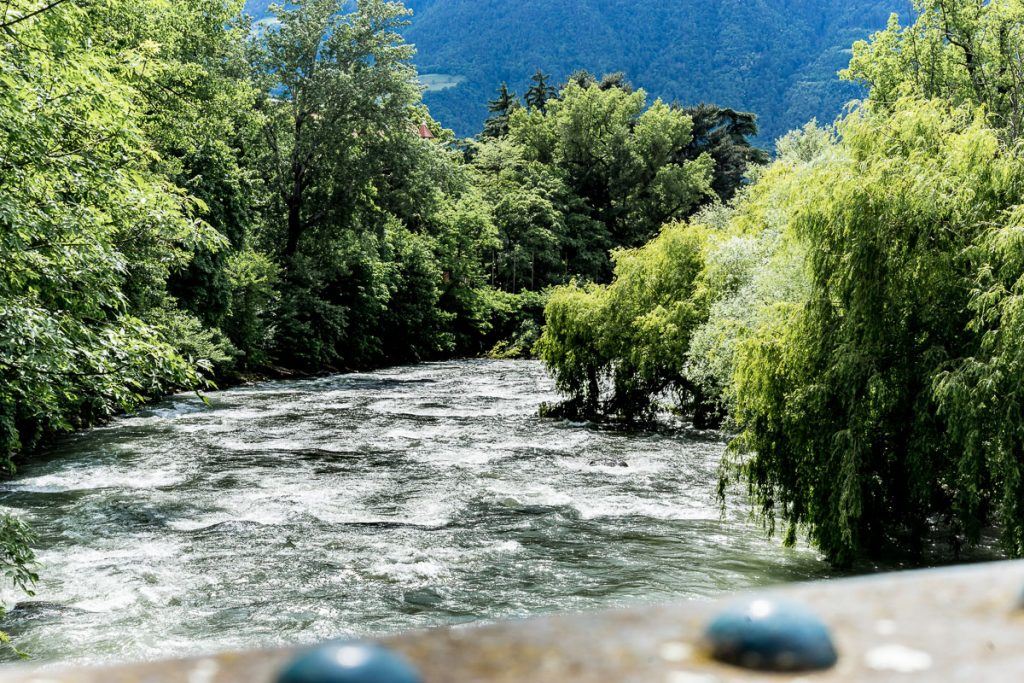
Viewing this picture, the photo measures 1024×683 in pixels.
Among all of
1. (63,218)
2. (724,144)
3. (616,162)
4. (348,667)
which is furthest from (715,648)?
(724,144)

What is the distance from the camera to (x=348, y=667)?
0.80 m

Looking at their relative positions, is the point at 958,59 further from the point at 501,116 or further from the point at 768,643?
the point at 501,116

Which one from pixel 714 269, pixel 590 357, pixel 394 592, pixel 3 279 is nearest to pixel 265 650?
pixel 3 279

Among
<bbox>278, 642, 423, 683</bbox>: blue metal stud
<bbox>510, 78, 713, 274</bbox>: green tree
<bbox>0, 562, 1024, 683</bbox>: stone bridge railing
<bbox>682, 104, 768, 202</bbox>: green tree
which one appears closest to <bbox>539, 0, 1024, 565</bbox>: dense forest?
<bbox>0, 562, 1024, 683</bbox>: stone bridge railing

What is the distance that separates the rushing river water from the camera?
9516 millimetres

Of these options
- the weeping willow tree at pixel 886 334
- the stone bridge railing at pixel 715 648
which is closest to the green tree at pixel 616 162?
the weeping willow tree at pixel 886 334

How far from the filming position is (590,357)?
24.0 m

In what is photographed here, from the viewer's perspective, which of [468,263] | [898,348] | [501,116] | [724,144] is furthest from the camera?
[501,116]

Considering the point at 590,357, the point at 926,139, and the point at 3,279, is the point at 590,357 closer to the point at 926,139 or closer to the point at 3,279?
the point at 926,139

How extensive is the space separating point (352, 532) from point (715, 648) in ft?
40.9

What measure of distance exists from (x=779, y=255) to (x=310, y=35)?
3457cm

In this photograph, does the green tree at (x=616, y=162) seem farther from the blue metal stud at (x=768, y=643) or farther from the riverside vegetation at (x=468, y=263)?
the blue metal stud at (x=768, y=643)

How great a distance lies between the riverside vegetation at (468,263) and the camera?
27.7 ft

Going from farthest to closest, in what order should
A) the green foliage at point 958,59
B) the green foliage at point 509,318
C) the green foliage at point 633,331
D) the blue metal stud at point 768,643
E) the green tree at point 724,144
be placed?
1. the green tree at point 724,144
2. the green foliage at point 509,318
3. the green foliage at point 633,331
4. the green foliage at point 958,59
5. the blue metal stud at point 768,643
